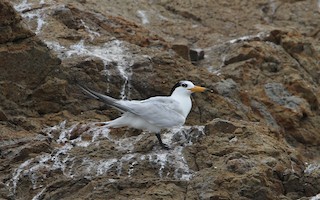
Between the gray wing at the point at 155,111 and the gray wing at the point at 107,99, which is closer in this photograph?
the gray wing at the point at 107,99

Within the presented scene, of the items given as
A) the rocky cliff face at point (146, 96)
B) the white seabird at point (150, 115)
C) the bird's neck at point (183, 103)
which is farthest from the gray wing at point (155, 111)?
the rocky cliff face at point (146, 96)

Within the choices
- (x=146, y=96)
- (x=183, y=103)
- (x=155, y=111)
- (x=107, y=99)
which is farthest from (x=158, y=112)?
(x=146, y=96)

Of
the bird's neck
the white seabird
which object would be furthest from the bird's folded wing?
the bird's neck

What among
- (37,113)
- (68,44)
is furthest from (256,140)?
(68,44)

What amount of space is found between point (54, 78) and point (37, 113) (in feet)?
2.39

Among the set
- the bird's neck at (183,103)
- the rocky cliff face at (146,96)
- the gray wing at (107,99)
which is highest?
the gray wing at (107,99)

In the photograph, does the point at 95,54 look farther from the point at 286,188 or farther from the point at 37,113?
the point at 286,188

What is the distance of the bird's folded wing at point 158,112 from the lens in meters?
12.1

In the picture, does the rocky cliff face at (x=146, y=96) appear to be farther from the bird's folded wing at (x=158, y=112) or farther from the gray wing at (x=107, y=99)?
the gray wing at (x=107, y=99)

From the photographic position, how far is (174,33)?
21.0 m

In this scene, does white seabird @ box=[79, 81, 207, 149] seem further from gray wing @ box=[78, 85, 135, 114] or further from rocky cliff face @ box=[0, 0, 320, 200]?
rocky cliff face @ box=[0, 0, 320, 200]

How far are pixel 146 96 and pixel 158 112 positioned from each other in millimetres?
2801

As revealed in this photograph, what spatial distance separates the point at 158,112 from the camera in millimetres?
12148

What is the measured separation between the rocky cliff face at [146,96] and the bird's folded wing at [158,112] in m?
0.32
